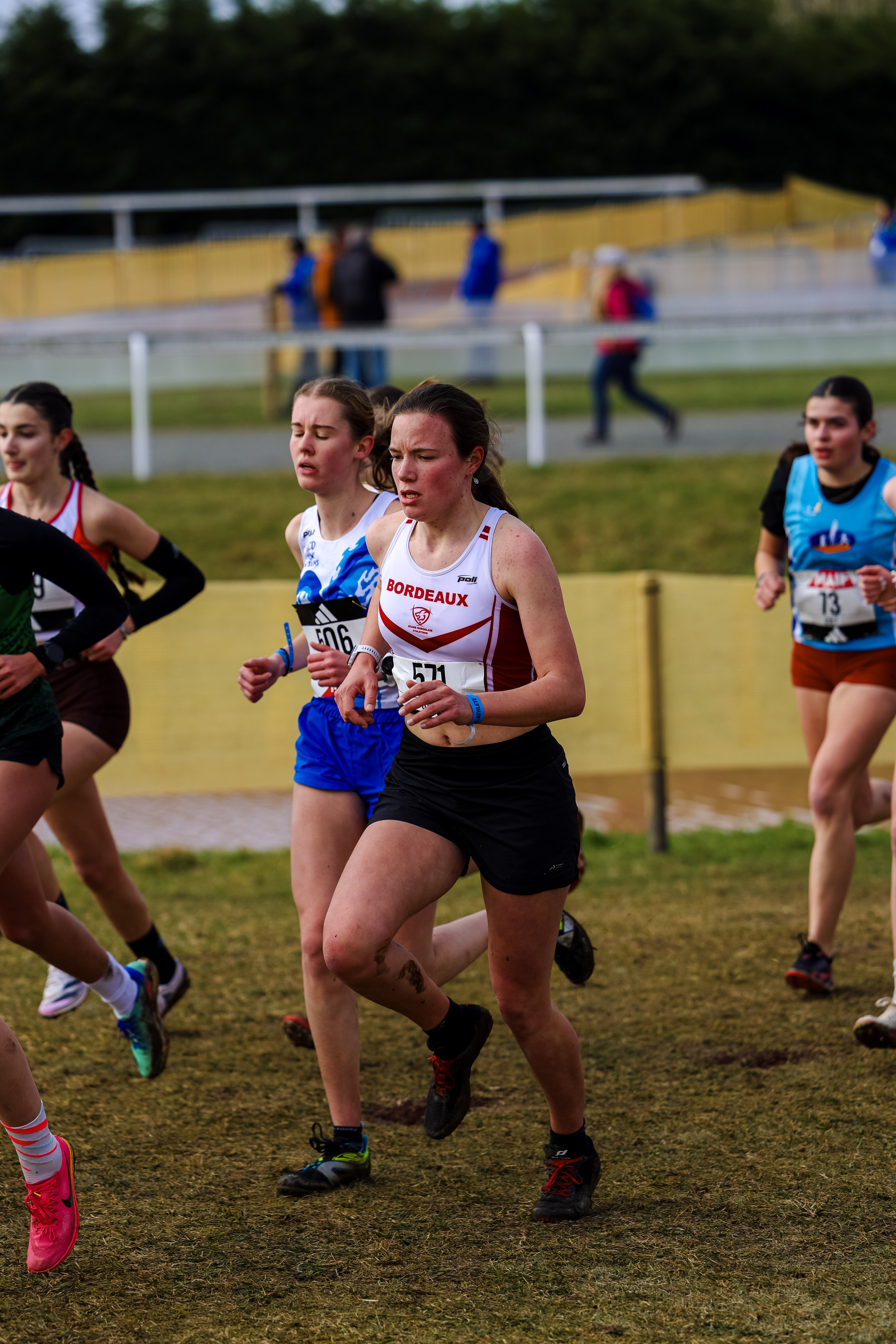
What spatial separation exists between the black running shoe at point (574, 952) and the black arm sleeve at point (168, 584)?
1.77m

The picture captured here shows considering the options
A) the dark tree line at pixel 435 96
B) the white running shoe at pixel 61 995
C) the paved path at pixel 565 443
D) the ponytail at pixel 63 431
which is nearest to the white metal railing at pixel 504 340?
the paved path at pixel 565 443

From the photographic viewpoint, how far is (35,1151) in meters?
3.96

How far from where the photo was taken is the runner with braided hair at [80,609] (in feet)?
17.9

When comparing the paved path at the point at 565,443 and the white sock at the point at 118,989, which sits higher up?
the paved path at the point at 565,443

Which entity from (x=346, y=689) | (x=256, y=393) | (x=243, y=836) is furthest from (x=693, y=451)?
(x=346, y=689)

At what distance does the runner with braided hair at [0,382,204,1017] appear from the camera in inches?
214

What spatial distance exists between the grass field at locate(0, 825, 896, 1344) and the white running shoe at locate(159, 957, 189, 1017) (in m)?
0.13

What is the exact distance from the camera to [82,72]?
144ft

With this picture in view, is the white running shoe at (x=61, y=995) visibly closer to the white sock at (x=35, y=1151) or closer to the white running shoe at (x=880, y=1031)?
the white sock at (x=35, y=1151)

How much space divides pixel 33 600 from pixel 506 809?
5.06ft

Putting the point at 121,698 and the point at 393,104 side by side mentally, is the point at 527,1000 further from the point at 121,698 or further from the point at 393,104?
the point at 393,104

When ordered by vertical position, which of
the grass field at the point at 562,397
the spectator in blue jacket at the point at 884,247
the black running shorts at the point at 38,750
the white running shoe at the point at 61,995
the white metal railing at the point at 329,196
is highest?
the white metal railing at the point at 329,196

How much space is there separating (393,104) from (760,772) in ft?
130

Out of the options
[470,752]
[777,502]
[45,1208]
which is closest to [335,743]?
[470,752]
